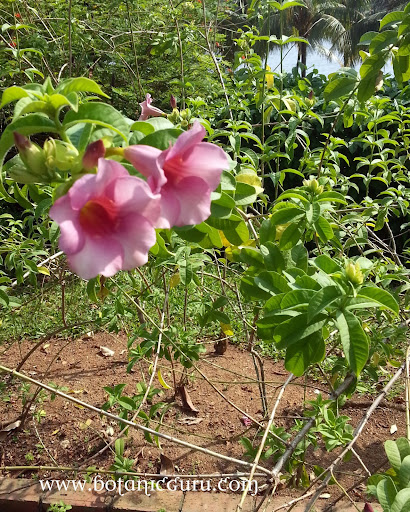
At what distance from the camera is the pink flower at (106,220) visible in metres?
0.52

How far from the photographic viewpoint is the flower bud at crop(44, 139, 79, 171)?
0.58 meters

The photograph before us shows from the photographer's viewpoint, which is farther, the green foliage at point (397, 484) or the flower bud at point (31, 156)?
the green foliage at point (397, 484)

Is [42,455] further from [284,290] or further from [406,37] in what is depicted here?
[406,37]

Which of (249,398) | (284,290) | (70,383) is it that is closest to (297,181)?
→ (249,398)

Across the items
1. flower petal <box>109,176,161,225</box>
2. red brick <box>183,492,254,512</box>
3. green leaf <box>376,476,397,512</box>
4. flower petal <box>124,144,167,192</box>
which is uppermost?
flower petal <box>124,144,167,192</box>

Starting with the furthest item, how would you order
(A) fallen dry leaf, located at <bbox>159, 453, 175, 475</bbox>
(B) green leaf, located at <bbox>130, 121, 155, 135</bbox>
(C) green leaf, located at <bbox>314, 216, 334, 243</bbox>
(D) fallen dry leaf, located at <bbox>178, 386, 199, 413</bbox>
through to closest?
1. (D) fallen dry leaf, located at <bbox>178, 386, 199, 413</bbox>
2. (A) fallen dry leaf, located at <bbox>159, 453, 175, 475</bbox>
3. (C) green leaf, located at <bbox>314, 216, 334, 243</bbox>
4. (B) green leaf, located at <bbox>130, 121, 155, 135</bbox>

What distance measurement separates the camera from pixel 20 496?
6.19 feet

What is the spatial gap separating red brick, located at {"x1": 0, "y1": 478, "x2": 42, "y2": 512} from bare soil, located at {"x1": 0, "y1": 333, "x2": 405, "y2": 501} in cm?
13

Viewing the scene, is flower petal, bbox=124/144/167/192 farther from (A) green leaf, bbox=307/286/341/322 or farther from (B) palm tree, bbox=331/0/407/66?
(B) palm tree, bbox=331/0/407/66

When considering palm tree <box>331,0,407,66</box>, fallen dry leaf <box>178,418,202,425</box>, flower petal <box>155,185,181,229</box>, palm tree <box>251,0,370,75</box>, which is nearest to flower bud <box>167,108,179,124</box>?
flower petal <box>155,185,181,229</box>

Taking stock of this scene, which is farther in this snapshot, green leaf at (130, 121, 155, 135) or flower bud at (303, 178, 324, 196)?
flower bud at (303, 178, 324, 196)

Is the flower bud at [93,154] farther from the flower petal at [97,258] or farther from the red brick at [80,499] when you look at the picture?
the red brick at [80,499]

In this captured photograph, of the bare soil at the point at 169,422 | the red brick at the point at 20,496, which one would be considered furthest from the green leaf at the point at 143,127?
the red brick at the point at 20,496

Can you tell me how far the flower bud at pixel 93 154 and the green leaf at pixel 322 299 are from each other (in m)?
0.51
